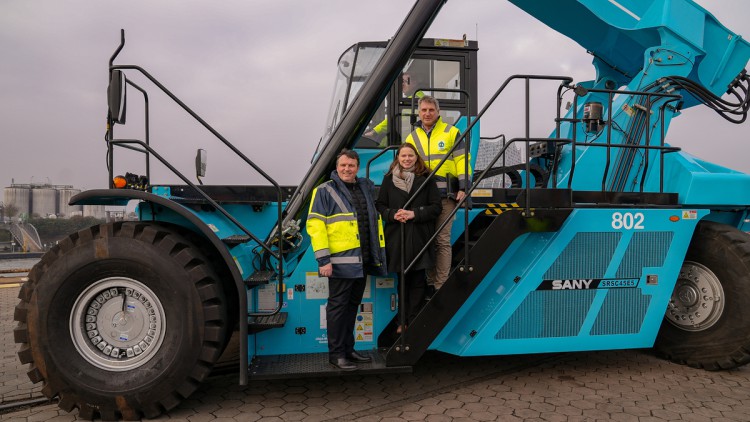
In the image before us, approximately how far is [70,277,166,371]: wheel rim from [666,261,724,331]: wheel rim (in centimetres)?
469

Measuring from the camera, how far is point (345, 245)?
345cm

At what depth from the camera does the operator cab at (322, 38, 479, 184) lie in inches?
182

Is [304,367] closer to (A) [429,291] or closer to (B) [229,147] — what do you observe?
(A) [429,291]

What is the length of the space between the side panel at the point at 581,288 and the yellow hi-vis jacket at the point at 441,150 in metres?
0.79

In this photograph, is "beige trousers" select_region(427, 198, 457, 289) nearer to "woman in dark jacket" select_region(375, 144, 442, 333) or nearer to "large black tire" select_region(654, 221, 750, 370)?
"woman in dark jacket" select_region(375, 144, 442, 333)

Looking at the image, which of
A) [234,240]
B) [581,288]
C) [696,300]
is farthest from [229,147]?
[696,300]

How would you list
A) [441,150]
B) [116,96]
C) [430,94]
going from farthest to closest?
1. [430,94]
2. [441,150]
3. [116,96]

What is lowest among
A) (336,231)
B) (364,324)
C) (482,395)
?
(482,395)

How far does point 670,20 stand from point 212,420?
18.9 ft

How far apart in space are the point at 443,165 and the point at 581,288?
1.59 metres

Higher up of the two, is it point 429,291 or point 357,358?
point 429,291

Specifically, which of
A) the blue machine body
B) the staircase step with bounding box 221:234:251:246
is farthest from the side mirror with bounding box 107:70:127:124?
the staircase step with bounding box 221:234:251:246

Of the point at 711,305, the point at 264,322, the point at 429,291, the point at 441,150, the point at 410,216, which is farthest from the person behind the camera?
the point at 711,305

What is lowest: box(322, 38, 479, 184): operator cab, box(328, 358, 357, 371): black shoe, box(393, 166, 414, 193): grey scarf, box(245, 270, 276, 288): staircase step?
box(328, 358, 357, 371): black shoe
